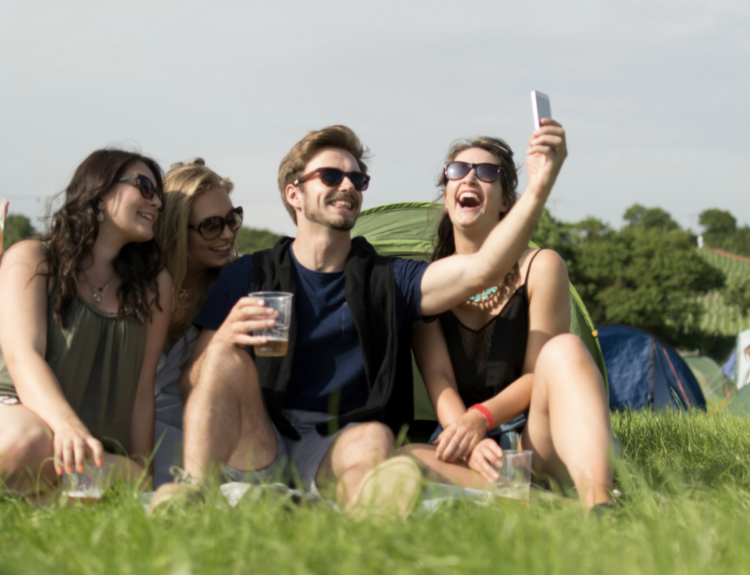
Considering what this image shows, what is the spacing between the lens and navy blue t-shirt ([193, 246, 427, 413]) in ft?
9.61

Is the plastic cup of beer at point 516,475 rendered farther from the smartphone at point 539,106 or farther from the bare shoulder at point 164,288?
the bare shoulder at point 164,288

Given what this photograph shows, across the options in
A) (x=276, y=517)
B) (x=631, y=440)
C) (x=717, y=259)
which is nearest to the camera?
(x=276, y=517)

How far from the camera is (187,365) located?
2955 mm

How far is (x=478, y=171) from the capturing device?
3422mm

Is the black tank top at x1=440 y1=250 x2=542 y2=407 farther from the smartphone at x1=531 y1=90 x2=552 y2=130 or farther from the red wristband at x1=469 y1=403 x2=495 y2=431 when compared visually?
the smartphone at x1=531 y1=90 x2=552 y2=130

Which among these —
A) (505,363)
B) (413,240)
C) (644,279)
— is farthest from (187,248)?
(644,279)

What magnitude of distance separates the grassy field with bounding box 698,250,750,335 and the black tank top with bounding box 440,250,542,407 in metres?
49.5

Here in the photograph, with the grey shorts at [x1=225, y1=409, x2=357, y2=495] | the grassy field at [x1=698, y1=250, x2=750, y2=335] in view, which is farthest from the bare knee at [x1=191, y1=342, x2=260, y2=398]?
the grassy field at [x1=698, y1=250, x2=750, y2=335]

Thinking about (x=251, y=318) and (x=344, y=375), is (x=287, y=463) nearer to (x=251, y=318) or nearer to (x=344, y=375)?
(x=344, y=375)

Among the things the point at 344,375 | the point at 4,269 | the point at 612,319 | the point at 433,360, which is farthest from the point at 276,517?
the point at 612,319

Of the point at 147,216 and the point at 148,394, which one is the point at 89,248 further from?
the point at 148,394

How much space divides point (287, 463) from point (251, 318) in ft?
2.17

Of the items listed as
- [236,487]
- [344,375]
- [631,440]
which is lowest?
[631,440]

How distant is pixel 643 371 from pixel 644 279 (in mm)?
39596
